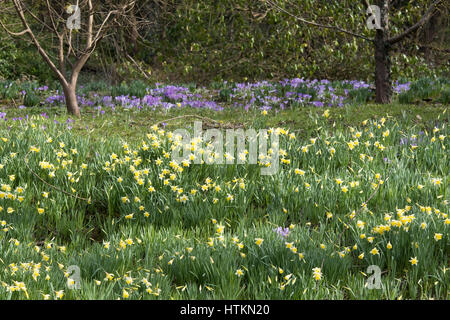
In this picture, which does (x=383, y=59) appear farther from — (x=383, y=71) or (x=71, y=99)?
(x=71, y=99)

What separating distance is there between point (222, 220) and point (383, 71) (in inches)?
197

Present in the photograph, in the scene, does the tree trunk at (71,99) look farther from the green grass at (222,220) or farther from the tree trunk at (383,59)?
the tree trunk at (383,59)

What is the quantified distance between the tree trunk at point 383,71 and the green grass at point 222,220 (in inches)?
77.6

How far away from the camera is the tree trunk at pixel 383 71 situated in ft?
24.4

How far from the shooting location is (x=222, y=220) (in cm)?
336

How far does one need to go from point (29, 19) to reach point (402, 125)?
1092cm

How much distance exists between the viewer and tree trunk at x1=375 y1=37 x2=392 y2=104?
293 inches

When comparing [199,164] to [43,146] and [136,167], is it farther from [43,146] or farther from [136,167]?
[43,146]

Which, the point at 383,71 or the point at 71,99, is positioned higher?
the point at 383,71

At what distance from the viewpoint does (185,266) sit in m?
2.72

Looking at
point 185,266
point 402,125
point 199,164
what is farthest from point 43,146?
point 402,125

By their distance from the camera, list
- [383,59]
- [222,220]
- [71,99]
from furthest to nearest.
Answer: [383,59] < [71,99] < [222,220]

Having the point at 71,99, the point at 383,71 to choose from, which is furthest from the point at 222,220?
the point at 383,71
